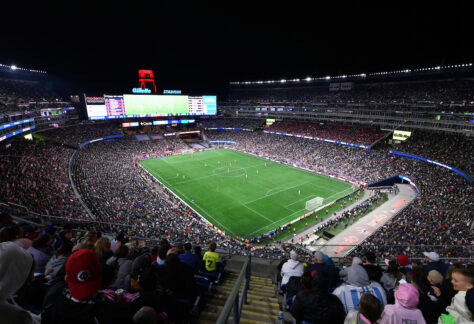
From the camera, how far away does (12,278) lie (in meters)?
2.02

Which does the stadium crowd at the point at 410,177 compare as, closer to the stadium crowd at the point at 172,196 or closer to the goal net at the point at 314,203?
the stadium crowd at the point at 172,196

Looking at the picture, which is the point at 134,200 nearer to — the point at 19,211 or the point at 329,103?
the point at 19,211

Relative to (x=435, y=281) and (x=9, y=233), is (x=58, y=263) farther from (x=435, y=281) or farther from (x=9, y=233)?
(x=435, y=281)

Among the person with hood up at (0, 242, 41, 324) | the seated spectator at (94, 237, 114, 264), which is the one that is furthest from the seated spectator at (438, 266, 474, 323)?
the seated spectator at (94, 237, 114, 264)

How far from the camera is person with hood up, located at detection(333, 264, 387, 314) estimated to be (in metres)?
3.99

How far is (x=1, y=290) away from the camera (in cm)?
189

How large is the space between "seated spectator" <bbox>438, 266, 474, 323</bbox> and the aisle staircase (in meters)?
3.28

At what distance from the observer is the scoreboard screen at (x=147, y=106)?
49.8m

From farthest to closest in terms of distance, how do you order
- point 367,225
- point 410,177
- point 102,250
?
point 410,177, point 367,225, point 102,250

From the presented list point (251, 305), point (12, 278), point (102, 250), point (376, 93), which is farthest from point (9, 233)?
point (376, 93)

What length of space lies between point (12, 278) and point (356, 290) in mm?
4704

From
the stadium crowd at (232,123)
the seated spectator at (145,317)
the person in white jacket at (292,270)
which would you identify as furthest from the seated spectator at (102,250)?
the stadium crowd at (232,123)

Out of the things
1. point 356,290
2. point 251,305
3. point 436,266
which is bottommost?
point 251,305

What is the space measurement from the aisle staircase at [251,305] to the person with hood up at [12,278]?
12.0 feet
